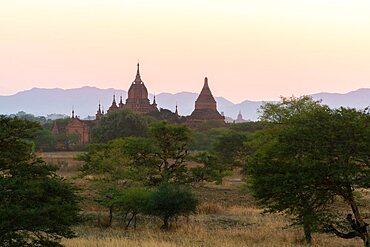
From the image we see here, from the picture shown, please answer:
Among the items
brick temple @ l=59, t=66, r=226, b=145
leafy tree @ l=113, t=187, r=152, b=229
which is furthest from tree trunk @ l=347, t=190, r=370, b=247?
brick temple @ l=59, t=66, r=226, b=145

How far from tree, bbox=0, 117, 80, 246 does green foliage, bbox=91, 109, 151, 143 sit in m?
53.7

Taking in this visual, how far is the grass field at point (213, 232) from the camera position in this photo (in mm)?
17203

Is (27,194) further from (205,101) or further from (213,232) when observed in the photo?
(205,101)

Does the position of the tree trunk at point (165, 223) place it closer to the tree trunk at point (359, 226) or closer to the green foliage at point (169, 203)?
the green foliage at point (169, 203)

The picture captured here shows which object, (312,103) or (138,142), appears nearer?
(138,142)

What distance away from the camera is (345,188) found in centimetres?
1421

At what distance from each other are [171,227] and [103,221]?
3.32 metres

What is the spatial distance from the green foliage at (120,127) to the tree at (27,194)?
53.7m

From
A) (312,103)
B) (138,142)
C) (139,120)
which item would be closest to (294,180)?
(138,142)

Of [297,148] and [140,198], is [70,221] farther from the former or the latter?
[140,198]

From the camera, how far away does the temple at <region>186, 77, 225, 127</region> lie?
96.3m

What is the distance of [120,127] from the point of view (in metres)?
66.6

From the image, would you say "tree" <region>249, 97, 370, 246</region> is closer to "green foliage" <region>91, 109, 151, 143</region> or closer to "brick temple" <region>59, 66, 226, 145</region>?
"green foliage" <region>91, 109, 151, 143</region>

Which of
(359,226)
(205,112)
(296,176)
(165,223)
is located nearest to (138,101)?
(205,112)
